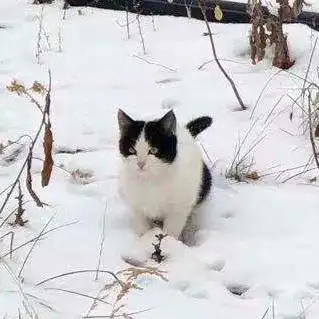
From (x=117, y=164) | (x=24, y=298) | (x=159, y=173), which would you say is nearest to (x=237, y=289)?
(x=159, y=173)

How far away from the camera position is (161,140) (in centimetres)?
347

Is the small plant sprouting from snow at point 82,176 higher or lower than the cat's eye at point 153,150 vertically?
lower

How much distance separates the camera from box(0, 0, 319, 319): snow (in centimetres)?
307

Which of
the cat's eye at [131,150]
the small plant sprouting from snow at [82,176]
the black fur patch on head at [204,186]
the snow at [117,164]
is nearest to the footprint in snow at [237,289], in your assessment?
the snow at [117,164]

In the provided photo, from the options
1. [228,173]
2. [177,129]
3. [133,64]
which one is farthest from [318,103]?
[133,64]

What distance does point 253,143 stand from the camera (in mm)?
4379

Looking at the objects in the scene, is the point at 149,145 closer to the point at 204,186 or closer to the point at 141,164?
the point at 141,164

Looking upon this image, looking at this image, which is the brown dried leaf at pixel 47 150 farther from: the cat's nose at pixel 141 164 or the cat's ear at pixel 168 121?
the cat's ear at pixel 168 121

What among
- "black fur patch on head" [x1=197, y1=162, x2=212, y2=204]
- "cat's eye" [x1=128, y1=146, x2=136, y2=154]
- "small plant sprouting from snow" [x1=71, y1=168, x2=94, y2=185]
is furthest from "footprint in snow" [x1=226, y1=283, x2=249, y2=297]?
"small plant sprouting from snow" [x1=71, y1=168, x2=94, y2=185]

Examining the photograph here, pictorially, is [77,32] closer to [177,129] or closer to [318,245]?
[177,129]

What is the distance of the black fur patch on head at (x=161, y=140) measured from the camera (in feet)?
11.3

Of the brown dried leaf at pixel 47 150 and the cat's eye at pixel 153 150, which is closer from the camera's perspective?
the brown dried leaf at pixel 47 150

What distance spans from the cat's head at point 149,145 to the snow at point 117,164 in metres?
0.32

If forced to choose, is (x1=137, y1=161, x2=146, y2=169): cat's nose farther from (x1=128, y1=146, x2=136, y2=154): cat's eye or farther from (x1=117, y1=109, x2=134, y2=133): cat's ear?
(x1=117, y1=109, x2=134, y2=133): cat's ear
